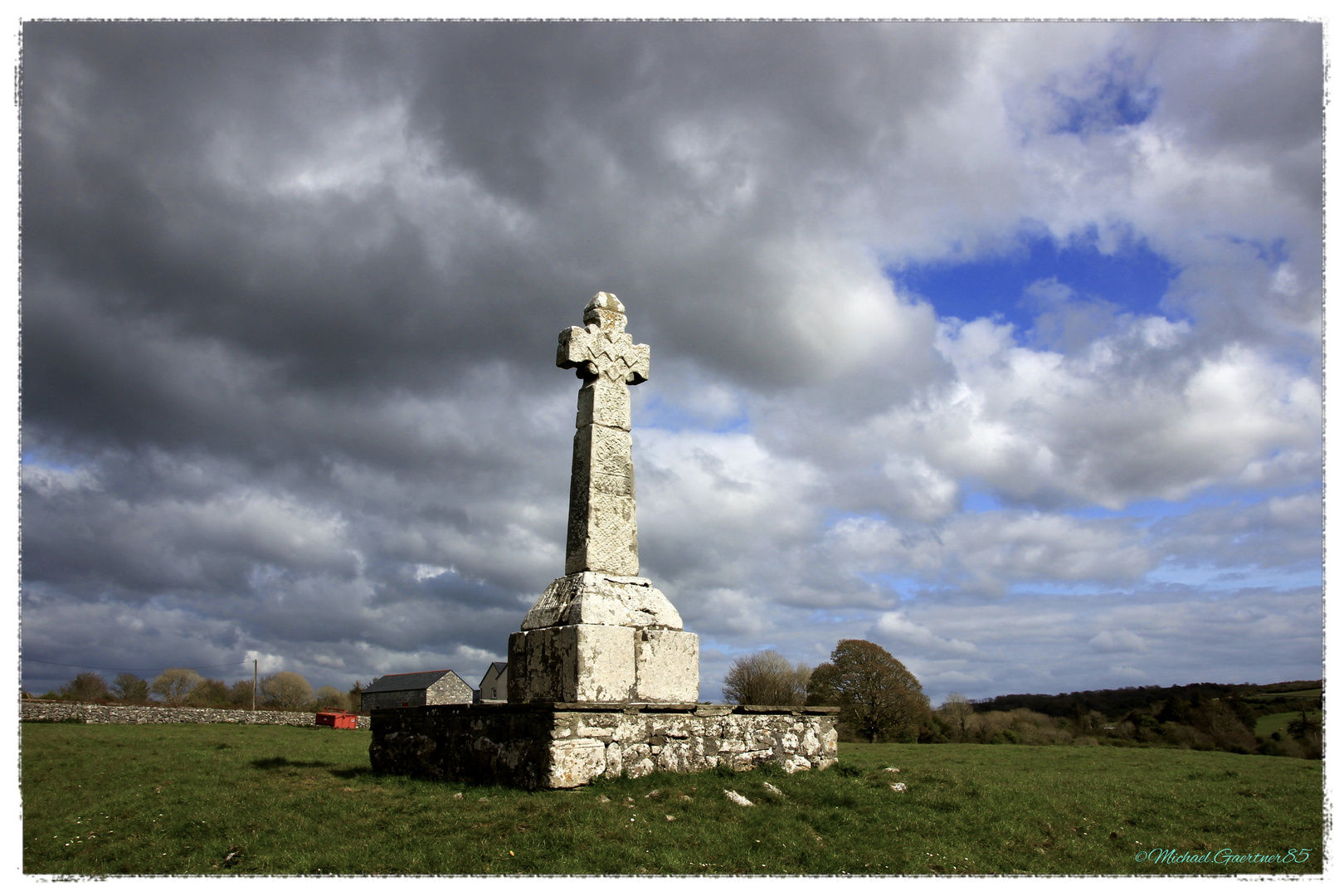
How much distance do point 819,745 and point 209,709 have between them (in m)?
32.9

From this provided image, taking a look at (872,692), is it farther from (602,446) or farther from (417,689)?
(417,689)

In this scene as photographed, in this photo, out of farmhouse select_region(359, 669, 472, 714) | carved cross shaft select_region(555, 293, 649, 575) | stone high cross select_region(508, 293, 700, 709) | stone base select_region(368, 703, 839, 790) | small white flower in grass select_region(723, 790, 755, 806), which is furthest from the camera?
farmhouse select_region(359, 669, 472, 714)

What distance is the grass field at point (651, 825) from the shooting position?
6.35 meters

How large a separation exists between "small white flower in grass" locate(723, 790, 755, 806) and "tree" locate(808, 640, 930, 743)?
2061 centimetres

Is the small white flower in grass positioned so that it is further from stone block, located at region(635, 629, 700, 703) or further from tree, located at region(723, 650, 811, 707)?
tree, located at region(723, 650, 811, 707)

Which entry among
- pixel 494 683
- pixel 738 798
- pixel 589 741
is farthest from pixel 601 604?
pixel 494 683

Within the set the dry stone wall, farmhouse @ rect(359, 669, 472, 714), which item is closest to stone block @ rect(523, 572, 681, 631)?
the dry stone wall

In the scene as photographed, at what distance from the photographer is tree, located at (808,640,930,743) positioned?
91.0ft

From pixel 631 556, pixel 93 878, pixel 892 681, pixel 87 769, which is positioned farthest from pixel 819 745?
pixel 892 681

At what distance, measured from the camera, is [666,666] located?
9.97 metres

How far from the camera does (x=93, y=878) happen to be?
6.19 meters

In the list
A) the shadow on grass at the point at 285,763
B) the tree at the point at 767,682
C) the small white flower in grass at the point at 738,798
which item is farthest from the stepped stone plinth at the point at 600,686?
the tree at the point at 767,682

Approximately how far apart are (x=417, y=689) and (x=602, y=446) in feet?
160

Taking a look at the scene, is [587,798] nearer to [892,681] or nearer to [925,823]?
[925,823]
